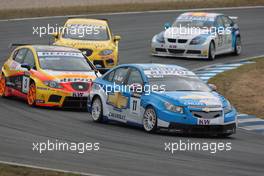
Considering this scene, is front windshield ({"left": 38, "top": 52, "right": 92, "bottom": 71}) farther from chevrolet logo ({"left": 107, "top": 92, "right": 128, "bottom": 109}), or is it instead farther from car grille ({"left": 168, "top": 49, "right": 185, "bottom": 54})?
car grille ({"left": 168, "top": 49, "right": 185, "bottom": 54})

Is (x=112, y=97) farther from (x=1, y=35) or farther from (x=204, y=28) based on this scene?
(x=1, y=35)

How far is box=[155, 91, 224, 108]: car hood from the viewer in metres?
17.2

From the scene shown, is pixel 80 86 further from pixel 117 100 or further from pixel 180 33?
pixel 180 33

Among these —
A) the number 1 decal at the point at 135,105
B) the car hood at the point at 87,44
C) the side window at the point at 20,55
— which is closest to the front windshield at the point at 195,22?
the car hood at the point at 87,44

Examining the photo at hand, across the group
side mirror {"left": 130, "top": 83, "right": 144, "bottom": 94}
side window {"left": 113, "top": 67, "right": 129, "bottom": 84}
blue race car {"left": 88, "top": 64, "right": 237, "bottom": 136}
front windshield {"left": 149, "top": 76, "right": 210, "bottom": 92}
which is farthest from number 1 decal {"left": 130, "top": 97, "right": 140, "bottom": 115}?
side window {"left": 113, "top": 67, "right": 129, "bottom": 84}

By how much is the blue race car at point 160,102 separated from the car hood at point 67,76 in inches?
61.6

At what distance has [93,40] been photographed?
27750mm

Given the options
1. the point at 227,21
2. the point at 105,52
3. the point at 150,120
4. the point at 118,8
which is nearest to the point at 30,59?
the point at 105,52

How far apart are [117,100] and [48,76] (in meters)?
3.07

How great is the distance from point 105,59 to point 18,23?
35.9ft

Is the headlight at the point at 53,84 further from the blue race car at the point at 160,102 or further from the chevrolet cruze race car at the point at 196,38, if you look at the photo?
the chevrolet cruze race car at the point at 196,38

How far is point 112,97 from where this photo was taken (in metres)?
18.7

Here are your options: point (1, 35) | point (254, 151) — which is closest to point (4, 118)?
point (254, 151)

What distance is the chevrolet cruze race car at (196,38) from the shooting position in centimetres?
3022
